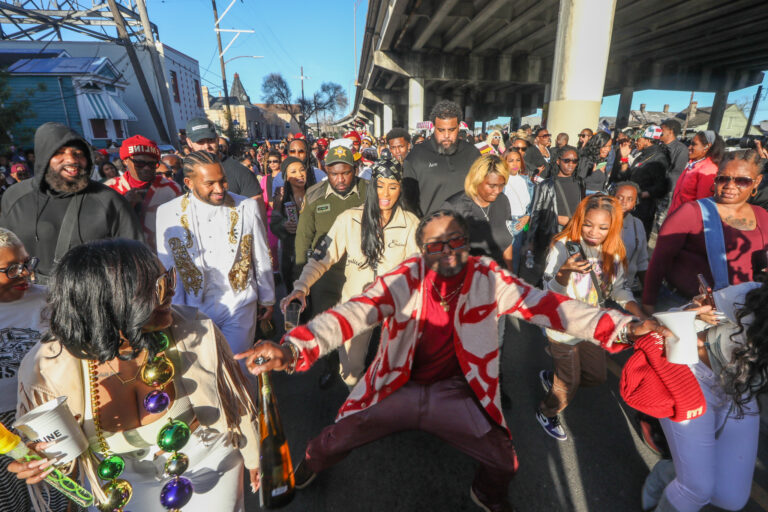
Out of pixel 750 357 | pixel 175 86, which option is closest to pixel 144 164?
pixel 750 357

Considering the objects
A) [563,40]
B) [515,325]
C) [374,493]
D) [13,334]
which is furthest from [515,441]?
[563,40]

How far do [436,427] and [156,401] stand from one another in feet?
5.08

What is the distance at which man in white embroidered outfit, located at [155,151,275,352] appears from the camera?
2703mm

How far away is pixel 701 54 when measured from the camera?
21.6 m

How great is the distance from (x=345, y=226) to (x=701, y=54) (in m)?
28.8

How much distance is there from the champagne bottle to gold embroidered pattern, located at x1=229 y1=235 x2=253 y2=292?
1.31 metres

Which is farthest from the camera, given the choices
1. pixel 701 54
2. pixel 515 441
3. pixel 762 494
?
pixel 701 54

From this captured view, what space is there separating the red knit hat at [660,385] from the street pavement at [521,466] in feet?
3.47

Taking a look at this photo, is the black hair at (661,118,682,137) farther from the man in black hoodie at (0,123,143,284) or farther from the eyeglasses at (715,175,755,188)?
the man in black hoodie at (0,123,143,284)

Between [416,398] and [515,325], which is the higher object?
[416,398]

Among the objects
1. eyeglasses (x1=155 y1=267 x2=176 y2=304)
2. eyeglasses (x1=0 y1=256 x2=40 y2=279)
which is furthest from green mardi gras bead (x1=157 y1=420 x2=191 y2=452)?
eyeglasses (x1=0 y1=256 x2=40 y2=279)

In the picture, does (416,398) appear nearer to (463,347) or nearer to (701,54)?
(463,347)

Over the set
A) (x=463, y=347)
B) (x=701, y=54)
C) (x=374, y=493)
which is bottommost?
(x=374, y=493)

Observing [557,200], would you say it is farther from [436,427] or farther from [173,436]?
[173,436]
